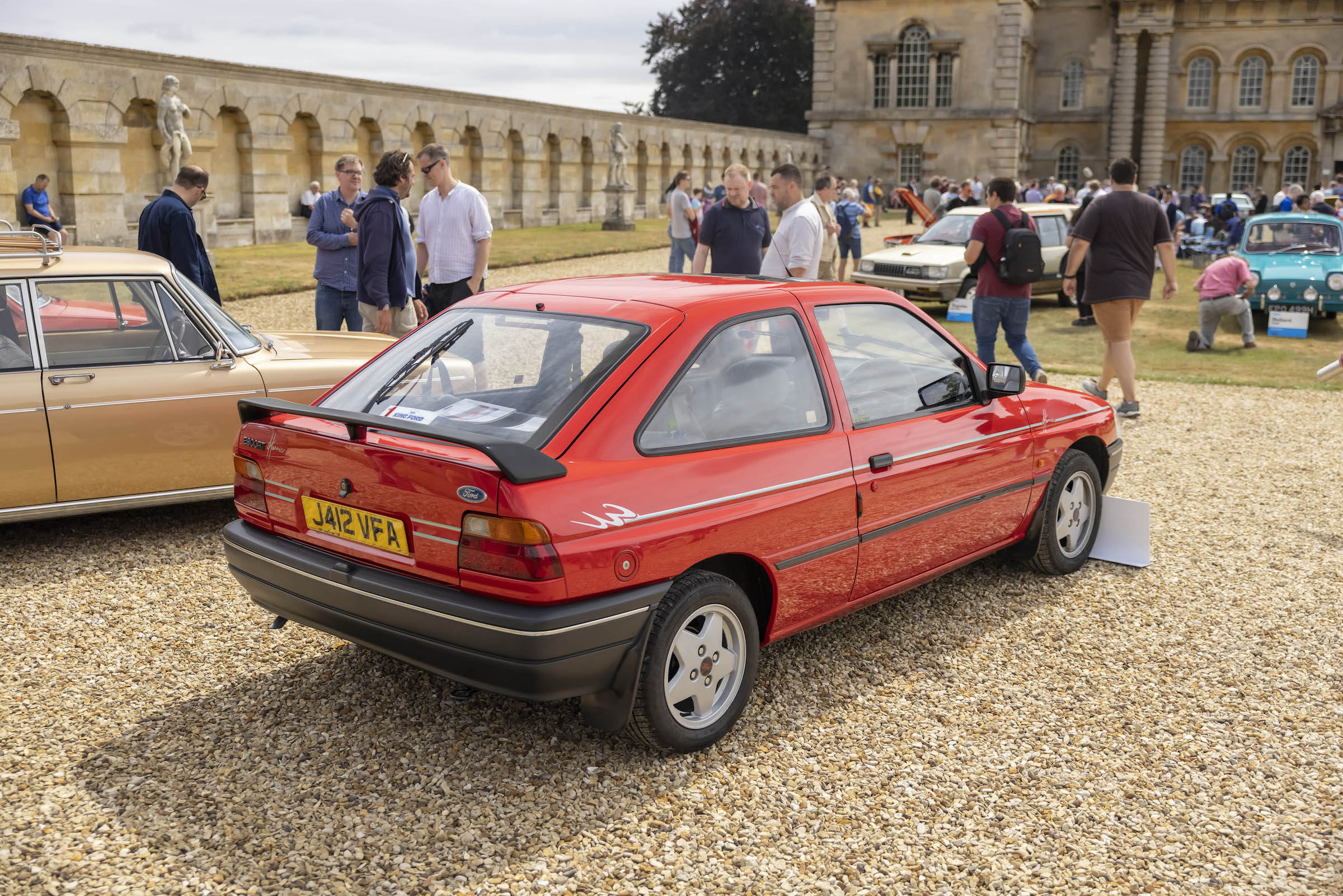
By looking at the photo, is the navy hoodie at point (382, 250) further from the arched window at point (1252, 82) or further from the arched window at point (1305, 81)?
the arched window at point (1305, 81)

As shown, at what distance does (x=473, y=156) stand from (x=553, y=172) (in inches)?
171

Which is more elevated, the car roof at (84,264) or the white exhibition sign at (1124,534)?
the car roof at (84,264)

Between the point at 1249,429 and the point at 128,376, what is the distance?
881 centimetres

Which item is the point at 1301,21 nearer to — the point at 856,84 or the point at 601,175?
the point at 856,84

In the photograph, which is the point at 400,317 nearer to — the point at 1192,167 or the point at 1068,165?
the point at 1068,165

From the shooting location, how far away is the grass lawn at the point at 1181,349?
43.0 ft

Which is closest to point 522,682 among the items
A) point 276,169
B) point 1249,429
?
point 1249,429

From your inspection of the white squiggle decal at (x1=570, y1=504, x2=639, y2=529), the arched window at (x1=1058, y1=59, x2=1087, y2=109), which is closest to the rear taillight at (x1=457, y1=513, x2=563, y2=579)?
the white squiggle decal at (x1=570, y1=504, x2=639, y2=529)

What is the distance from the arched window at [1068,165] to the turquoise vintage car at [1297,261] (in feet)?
151

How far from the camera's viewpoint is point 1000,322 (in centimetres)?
946

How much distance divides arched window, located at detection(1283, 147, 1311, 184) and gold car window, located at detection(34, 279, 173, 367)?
62.1 metres

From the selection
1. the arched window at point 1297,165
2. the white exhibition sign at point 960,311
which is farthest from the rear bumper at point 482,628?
the arched window at point 1297,165

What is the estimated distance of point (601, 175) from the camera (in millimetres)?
41750

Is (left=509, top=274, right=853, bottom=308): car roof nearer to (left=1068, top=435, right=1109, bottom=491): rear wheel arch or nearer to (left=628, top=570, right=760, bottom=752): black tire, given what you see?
A: (left=628, top=570, right=760, bottom=752): black tire
